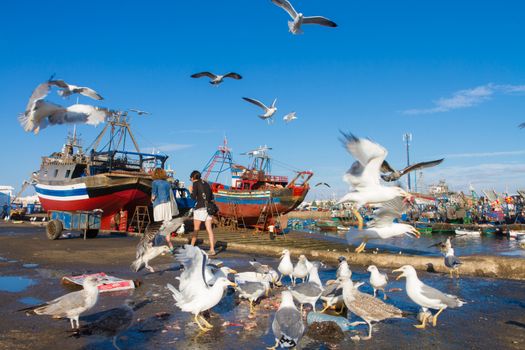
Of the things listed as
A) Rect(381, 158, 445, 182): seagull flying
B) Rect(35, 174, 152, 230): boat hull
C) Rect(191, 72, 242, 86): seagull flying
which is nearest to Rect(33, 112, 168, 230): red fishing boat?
Rect(35, 174, 152, 230): boat hull

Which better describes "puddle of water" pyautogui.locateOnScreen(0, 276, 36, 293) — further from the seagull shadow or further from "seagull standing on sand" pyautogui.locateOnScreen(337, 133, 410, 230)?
the seagull shadow

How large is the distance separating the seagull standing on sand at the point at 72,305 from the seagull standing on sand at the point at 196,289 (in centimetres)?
87

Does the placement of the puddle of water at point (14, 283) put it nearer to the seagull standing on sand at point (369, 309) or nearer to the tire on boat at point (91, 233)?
the seagull standing on sand at point (369, 309)

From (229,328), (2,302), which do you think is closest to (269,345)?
(229,328)

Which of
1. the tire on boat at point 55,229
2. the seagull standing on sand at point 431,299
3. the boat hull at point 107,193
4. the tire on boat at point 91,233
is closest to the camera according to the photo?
the seagull standing on sand at point 431,299

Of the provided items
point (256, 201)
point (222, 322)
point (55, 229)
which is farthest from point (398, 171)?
point (256, 201)

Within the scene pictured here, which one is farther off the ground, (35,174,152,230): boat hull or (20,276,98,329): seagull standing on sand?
(35,174,152,230): boat hull

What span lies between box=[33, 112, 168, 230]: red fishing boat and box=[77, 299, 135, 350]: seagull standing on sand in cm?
1668

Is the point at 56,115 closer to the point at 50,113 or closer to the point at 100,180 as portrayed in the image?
the point at 50,113

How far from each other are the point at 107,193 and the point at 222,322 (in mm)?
16974

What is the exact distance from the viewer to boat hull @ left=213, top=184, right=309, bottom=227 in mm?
28562

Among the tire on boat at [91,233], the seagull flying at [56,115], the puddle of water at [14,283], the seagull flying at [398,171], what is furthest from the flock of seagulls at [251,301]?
the tire on boat at [91,233]

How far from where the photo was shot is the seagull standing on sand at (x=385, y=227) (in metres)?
8.09

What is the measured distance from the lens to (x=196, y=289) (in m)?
4.93
